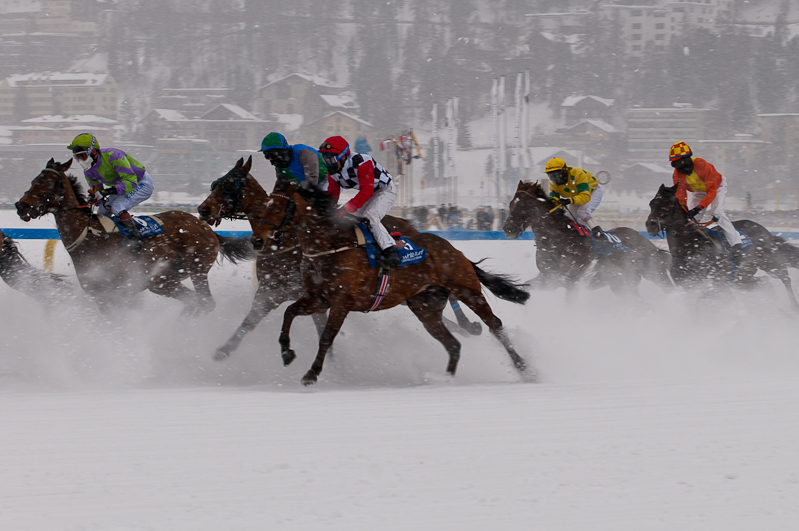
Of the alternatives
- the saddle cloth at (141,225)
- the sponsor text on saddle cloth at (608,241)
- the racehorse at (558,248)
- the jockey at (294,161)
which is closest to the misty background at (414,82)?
the sponsor text on saddle cloth at (608,241)

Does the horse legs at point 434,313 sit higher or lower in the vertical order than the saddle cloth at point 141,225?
lower

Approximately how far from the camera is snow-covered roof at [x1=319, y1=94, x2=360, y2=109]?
79319 millimetres

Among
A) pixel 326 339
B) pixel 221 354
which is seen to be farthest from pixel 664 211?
pixel 221 354

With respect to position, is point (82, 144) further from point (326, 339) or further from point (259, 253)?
point (326, 339)

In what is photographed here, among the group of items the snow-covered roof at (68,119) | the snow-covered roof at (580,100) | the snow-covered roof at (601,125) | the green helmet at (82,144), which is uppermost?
the green helmet at (82,144)

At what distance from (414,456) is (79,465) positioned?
1427mm

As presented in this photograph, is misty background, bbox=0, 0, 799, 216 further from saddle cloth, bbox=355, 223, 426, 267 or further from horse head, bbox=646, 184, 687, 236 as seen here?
saddle cloth, bbox=355, 223, 426, 267

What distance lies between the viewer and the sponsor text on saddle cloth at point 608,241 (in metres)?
8.54

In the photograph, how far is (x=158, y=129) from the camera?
74.4m

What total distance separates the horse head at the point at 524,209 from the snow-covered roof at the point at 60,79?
80106 millimetres

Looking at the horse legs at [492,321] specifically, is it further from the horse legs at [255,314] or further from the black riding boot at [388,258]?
the horse legs at [255,314]

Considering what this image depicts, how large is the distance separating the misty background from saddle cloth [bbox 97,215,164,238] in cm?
4646

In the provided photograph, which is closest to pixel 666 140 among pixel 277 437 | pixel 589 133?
pixel 589 133

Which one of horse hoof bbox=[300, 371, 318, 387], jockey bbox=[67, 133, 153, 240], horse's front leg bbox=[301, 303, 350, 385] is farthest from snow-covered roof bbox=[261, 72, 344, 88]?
horse hoof bbox=[300, 371, 318, 387]
